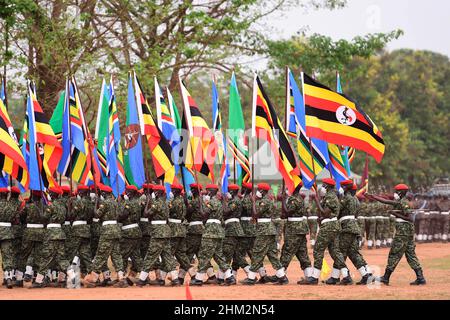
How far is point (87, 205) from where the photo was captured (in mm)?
17047

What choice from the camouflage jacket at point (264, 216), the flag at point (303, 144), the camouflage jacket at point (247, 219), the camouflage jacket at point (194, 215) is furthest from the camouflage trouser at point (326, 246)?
the camouflage jacket at point (194, 215)

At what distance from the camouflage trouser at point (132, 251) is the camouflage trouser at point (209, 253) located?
1.21 meters

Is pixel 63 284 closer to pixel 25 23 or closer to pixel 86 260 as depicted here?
pixel 86 260

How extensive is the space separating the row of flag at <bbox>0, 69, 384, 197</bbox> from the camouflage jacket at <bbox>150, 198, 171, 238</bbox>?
73cm

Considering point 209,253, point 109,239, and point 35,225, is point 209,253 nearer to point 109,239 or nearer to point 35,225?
point 109,239

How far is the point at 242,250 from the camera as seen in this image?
17594 millimetres

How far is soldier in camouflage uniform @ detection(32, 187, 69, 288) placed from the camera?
54.2 ft

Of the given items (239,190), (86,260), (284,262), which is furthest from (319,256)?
(86,260)

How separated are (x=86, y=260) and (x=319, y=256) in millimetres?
4288

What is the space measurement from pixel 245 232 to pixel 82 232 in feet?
9.99

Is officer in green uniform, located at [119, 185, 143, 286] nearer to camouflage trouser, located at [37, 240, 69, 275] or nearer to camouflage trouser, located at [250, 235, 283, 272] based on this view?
camouflage trouser, located at [37, 240, 69, 275]

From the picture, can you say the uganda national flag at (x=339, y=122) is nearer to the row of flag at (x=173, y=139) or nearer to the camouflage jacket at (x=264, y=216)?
the row of flag at (x=173, y=139)

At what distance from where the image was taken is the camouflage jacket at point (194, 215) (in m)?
17.2

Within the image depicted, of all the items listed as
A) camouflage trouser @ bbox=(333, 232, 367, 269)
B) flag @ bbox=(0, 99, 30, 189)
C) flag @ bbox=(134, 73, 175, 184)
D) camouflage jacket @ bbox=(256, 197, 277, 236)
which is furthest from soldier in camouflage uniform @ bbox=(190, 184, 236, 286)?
flag @ bbox=(0, 99, 30, 189)
